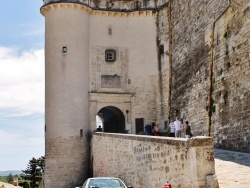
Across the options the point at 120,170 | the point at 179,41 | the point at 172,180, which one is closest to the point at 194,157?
the point at 172,180

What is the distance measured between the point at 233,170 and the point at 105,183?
3.07 m

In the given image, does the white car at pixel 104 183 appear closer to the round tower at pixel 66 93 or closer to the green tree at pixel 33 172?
the round tower at pixel 66 93

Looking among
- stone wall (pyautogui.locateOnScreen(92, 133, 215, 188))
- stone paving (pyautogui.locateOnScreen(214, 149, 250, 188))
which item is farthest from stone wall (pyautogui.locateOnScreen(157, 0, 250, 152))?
→ stone wall (pyautogui.locateOnScreen(92, 133, 215, 188))

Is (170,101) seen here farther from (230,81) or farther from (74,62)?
(230,81)

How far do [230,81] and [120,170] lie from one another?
5.18 m

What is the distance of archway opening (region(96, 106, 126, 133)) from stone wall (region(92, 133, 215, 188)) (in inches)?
312

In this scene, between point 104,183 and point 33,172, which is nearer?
point 104,183

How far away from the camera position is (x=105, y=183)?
10281 millimetres

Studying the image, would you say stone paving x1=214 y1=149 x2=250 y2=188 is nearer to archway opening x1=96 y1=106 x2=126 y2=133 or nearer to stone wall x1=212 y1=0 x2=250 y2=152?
stone wall x1=212 y1=0 x2=250 y2=152

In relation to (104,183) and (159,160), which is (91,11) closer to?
(159,160)

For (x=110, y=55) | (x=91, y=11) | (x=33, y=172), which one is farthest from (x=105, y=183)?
(x=33, y=172)

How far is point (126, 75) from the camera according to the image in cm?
2542

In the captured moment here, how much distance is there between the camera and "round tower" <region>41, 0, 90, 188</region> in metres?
23.2

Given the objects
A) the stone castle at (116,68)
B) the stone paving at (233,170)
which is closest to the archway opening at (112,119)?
the stone castle at (116,68)
